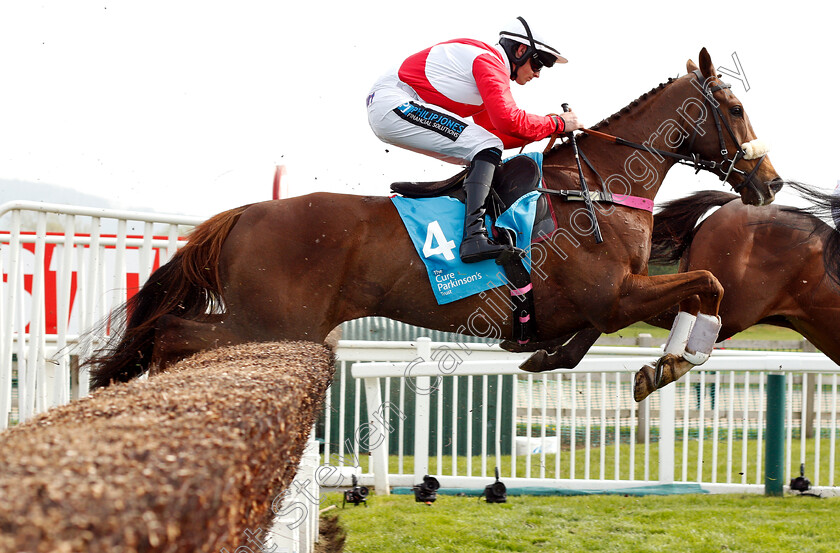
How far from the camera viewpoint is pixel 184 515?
2.80ft

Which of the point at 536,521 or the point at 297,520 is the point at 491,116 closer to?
the point at 297,520

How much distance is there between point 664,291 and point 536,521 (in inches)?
68.9

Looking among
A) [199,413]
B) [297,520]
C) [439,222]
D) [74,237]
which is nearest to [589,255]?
[439,222]

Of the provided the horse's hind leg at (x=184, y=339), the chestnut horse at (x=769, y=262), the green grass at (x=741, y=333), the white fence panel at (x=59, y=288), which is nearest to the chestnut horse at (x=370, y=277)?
the horse's hind leg at (x=184, y=339)

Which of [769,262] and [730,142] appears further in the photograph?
[769,262]

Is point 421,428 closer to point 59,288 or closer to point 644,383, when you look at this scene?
point 644,383

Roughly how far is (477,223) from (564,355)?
1.09 metres

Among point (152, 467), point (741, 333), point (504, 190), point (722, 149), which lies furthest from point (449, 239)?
point (741, 333)

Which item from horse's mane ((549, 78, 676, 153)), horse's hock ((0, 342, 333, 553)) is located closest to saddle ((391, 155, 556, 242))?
horse's mane ((549, 78, 676, 153))

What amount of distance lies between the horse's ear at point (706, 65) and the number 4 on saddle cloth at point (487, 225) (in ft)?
3.44

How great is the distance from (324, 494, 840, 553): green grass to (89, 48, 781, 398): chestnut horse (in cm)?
96

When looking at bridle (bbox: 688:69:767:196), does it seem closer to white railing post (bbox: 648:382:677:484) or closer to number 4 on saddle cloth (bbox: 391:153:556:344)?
number 4 on saddle cloth (bbox: 391:153:556:344)

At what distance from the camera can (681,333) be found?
3.42m

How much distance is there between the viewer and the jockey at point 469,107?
3102 mm
